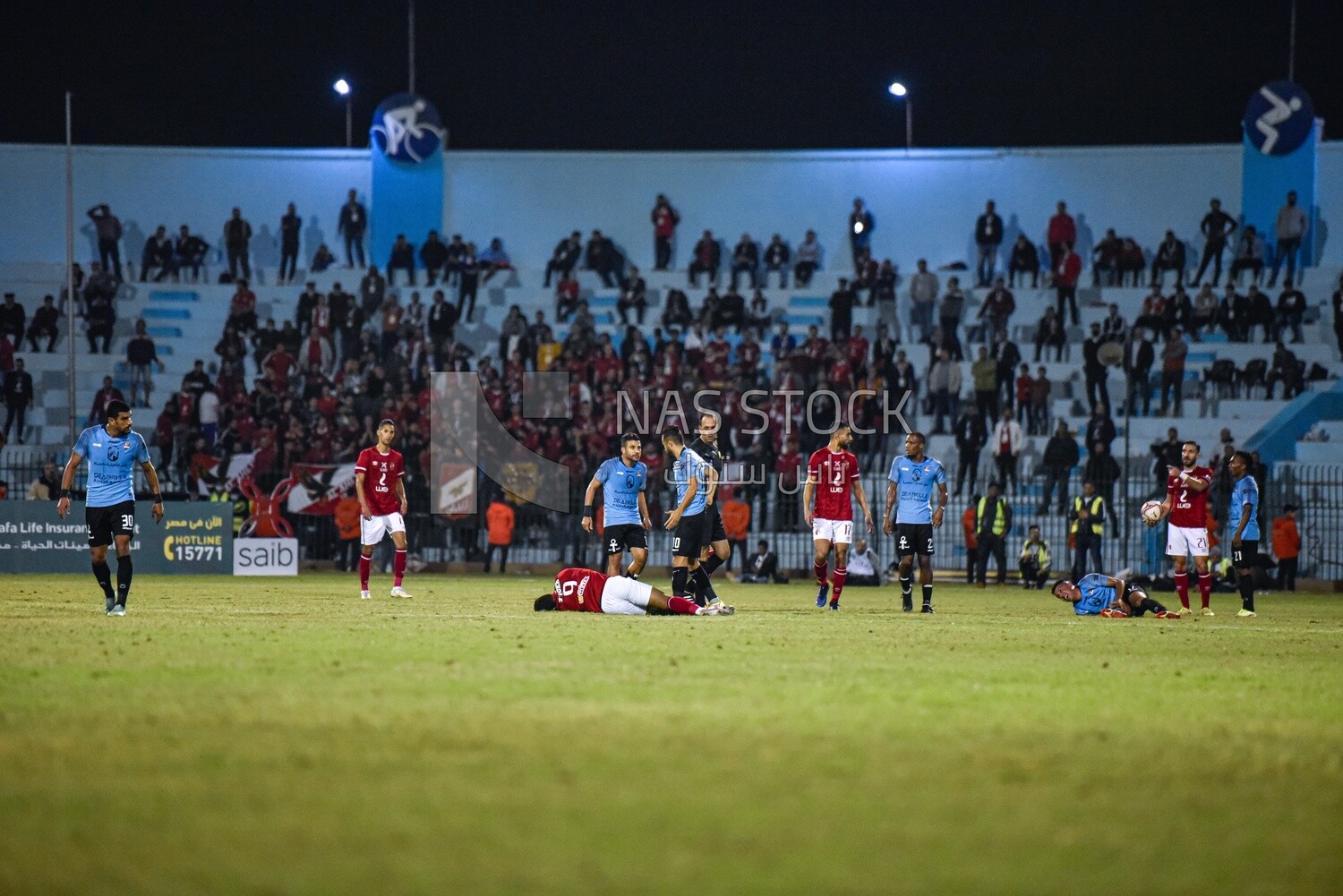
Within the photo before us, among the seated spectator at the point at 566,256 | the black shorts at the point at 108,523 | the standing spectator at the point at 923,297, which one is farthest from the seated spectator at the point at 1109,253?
the black shorts at the point at 108,523

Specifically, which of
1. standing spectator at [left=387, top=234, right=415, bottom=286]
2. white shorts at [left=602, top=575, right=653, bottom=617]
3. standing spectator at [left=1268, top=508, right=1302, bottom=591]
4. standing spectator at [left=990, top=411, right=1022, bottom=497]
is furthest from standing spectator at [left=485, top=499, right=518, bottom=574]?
standing spectator at [left=1268, top=508, right=1302, bottom=591]

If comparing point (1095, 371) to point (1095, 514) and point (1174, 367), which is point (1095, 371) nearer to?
point (1174, 367)

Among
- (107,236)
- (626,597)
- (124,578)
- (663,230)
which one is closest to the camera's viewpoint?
(124,578)

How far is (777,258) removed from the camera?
39719 mm

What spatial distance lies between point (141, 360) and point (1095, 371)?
22.2 m

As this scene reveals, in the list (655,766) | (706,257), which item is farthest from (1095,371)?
(655,766)

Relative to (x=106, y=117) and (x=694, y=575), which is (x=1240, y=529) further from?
(x=106, y=117)

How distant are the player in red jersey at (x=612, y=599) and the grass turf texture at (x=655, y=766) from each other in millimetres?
3117

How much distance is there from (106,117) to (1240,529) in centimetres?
3691

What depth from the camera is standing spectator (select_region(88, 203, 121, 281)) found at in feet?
131

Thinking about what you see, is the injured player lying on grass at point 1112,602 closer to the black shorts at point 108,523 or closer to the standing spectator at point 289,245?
the black shorts at point 108,523

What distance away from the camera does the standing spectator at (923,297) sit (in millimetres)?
38031

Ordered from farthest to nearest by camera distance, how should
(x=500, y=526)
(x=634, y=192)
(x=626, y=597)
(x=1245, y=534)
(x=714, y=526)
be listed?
(x=634, y=192) < (x=500, y=526) < (x=1245, y=534) < (x=714, y=526) < (x=626, y=597)

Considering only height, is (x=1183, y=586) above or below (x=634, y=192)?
below
